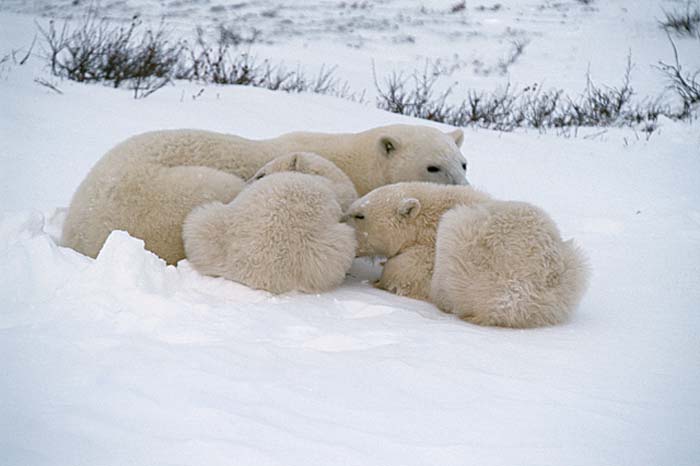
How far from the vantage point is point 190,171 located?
3.04 metres

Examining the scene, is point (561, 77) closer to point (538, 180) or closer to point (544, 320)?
point (538, 180)

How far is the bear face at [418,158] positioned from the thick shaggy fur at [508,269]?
80cm

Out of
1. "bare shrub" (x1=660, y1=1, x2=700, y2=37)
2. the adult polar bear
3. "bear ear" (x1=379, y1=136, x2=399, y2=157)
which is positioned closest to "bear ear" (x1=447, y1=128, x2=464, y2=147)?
the adult polar bear

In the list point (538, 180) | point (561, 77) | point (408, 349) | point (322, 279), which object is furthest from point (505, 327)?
point (561, 77)

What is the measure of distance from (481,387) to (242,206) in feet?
4.53

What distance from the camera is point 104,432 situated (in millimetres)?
1472

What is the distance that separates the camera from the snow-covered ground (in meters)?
1.52

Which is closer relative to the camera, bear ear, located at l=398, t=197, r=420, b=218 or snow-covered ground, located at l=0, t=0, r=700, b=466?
snow-covered ground, located at l=0, t=0, r=700, b=466

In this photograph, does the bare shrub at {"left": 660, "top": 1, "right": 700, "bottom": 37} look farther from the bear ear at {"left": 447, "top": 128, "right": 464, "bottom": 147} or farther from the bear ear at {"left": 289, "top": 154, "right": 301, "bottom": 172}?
the bear ear at {"left": 289, "top": 154, "right": 301, "bottom": 172}

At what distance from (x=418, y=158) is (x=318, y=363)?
1735 millimetres

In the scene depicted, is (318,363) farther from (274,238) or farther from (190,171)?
(190,171)

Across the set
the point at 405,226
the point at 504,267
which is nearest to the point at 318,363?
the point at 504,267

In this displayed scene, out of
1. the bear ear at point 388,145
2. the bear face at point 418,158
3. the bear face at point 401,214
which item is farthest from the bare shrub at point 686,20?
the bear face at point 401,214

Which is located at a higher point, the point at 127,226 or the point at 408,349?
the point at 127,226
